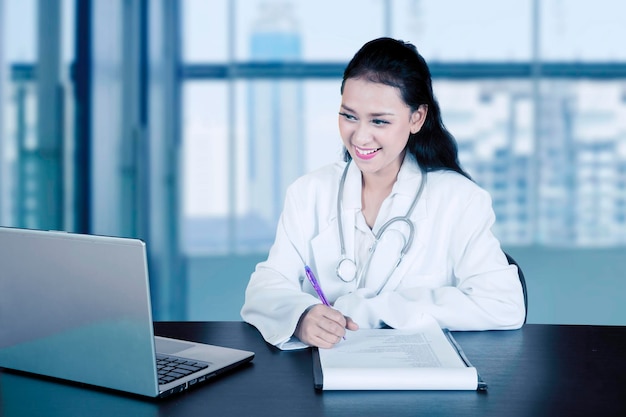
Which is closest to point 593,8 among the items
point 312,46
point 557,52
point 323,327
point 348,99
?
point 557,52

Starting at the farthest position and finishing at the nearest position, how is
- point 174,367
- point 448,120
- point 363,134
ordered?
point 448,120 → point 363,134 → point 174,367

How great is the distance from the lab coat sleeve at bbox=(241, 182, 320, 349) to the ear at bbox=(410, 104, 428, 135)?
1.06ft

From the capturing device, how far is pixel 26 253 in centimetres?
98

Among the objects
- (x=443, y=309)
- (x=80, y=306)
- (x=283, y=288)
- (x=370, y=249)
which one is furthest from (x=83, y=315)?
(x=370, y=249)

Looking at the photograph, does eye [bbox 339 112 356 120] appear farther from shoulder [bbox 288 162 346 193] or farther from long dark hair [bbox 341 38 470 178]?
shoulder [bbox 288 162 346 193]

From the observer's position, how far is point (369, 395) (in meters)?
0.99

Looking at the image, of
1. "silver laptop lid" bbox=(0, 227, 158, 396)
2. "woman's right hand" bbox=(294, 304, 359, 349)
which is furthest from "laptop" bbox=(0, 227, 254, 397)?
"woman's right hand" bbox=(294, 304, 359, 349)

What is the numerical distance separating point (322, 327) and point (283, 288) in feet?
0.91

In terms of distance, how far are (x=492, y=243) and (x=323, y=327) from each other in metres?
0.53

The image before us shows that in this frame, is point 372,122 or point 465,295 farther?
point 372,122

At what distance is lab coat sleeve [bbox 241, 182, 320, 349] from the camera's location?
4.22 ft

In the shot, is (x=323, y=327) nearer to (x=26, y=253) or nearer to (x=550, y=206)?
(x=26, y=253)

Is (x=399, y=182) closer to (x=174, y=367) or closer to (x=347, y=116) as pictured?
(x=347, y=116)

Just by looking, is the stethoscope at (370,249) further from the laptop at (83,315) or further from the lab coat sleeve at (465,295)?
the laptop at (83,315)
